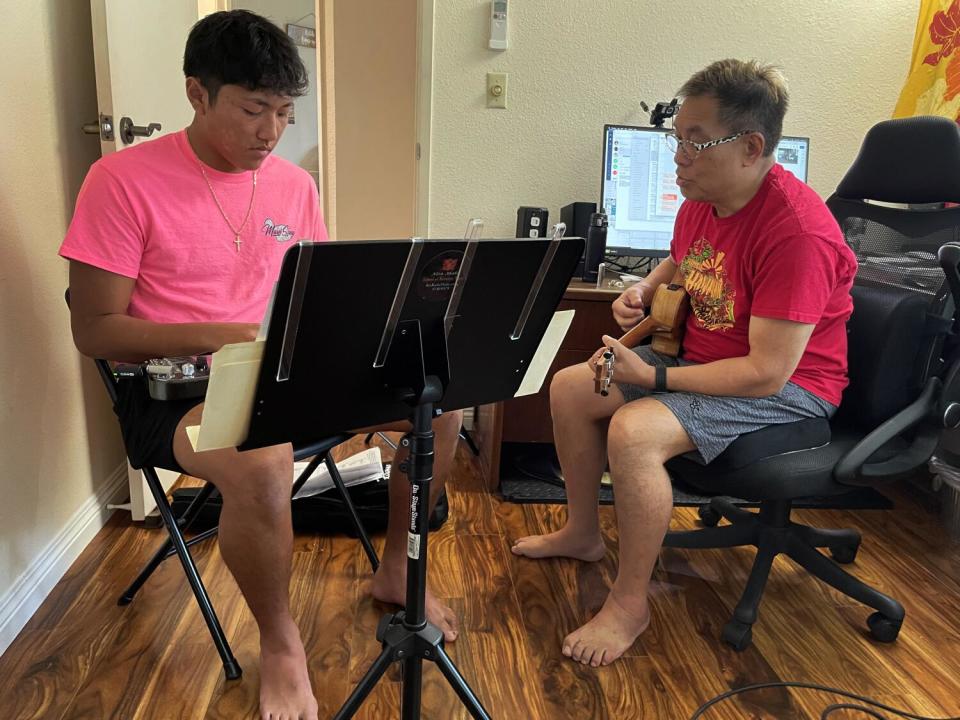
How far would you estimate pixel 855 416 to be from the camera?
1548 mm

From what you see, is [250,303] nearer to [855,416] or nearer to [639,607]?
[639,607]

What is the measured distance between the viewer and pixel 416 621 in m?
1.09

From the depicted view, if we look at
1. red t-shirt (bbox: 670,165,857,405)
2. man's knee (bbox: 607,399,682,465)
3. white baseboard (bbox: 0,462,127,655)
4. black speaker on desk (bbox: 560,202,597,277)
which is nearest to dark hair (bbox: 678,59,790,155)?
red t-shirt (bbox: 670,165,857,405)

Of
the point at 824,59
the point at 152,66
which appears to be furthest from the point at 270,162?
the point at 824,59

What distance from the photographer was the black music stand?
0.84 meters

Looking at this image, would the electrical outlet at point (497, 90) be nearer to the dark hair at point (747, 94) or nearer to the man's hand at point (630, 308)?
the man's hand at point (630, 308)

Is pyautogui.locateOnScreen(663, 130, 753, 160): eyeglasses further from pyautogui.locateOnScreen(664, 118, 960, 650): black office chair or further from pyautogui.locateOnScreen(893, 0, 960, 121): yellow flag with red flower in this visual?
pyautogui.locateOnScreen(893, 0, 960, 121): yellow flag with red flower

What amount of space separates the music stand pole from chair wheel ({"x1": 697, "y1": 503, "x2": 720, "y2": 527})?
3.51 ft

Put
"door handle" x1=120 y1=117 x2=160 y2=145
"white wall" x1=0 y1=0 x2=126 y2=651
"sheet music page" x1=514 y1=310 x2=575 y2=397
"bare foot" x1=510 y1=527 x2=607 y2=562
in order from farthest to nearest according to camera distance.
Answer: "bare foot" x1=510 y1=527 x2=607 y2=562 → "door handle" x1=120 y1=117 x2=160 y2=145 → "white wall" x1=0 y1=0 x2=126 y2=651 → "sheet music page" x1=514 y1=310 x2=575 y2=397

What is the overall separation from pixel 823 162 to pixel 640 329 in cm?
134

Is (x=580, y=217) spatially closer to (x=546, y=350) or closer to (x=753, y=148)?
(x=753, y=148)

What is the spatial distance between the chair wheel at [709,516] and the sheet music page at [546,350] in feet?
3.39

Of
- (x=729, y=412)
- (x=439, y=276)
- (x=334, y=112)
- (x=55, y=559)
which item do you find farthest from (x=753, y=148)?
(x=334, y=112)

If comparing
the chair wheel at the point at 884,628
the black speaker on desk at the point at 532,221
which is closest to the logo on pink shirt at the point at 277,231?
the black speaker on desk at the point at 532,221
